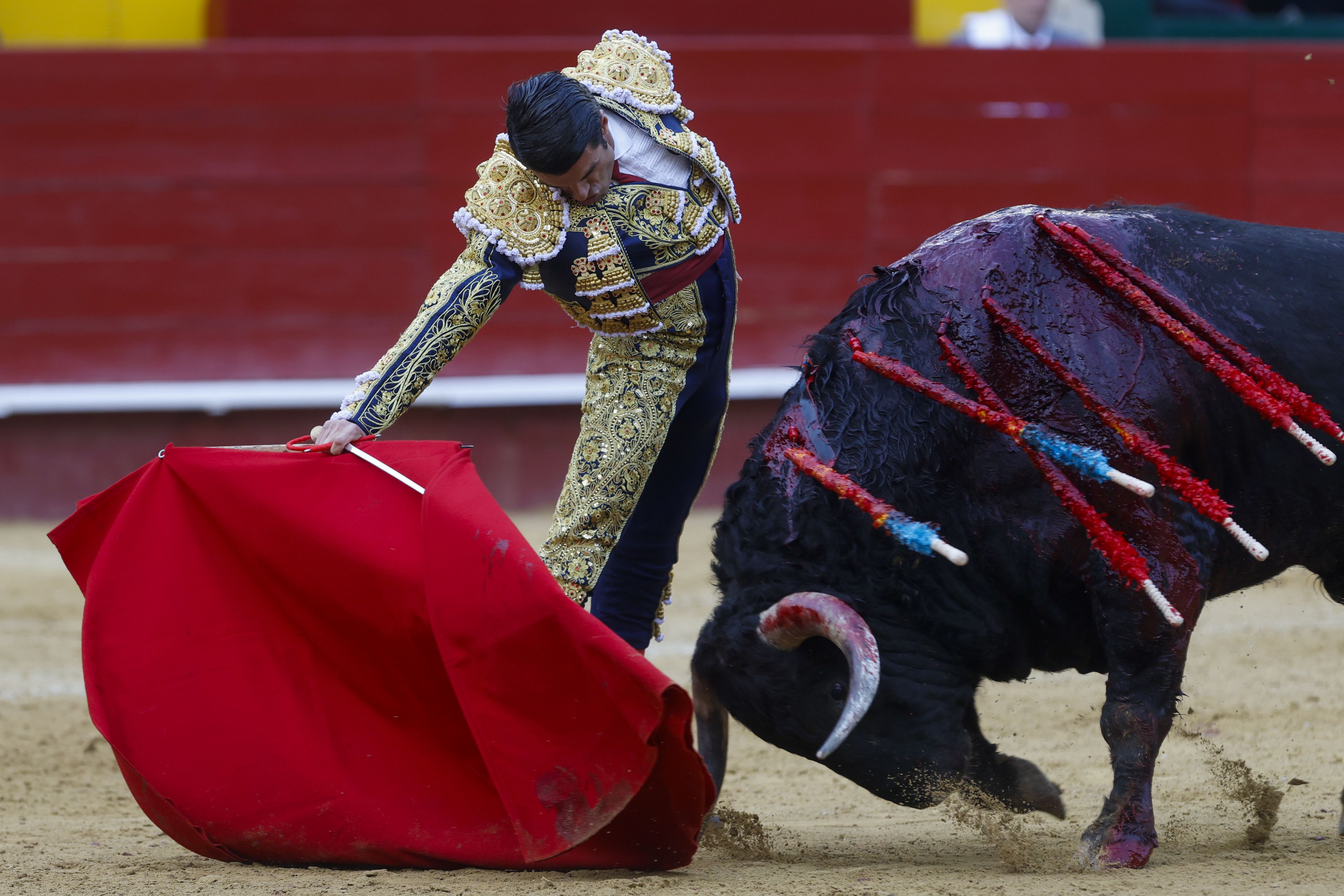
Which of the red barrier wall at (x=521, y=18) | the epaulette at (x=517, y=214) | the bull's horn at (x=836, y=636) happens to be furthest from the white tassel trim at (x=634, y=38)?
the red barrier wall at (x=521, y=18)

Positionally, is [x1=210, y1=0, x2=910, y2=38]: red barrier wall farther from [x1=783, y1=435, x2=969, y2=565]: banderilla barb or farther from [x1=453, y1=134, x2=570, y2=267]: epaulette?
[x1=783, y1=435, x2=969, y2=565]: banderilla barb

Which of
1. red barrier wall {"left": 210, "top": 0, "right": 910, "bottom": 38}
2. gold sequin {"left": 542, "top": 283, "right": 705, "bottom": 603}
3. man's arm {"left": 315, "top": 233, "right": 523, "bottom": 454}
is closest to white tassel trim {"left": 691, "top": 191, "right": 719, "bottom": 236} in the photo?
gold sequin {"left": 542, "top": 283, "right": 705, "bottom": 603}

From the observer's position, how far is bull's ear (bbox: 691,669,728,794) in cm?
306

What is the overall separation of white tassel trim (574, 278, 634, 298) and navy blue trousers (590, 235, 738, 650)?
250 mm

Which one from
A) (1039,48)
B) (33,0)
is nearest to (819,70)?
(1039,48)

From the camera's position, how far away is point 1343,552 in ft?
9.57

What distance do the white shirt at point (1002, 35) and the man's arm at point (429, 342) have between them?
4.99 metres

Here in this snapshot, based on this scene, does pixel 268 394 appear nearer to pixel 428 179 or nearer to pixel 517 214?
pixel 428 179

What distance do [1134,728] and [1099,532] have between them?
13.7 inches

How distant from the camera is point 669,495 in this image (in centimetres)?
313

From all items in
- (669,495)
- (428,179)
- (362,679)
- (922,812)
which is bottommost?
(922,812)

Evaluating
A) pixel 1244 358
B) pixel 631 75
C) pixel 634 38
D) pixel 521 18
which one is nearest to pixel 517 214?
pixel 631 75

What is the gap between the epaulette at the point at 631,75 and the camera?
2.90 metres

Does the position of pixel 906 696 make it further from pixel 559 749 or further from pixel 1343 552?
pixel 1343 552
